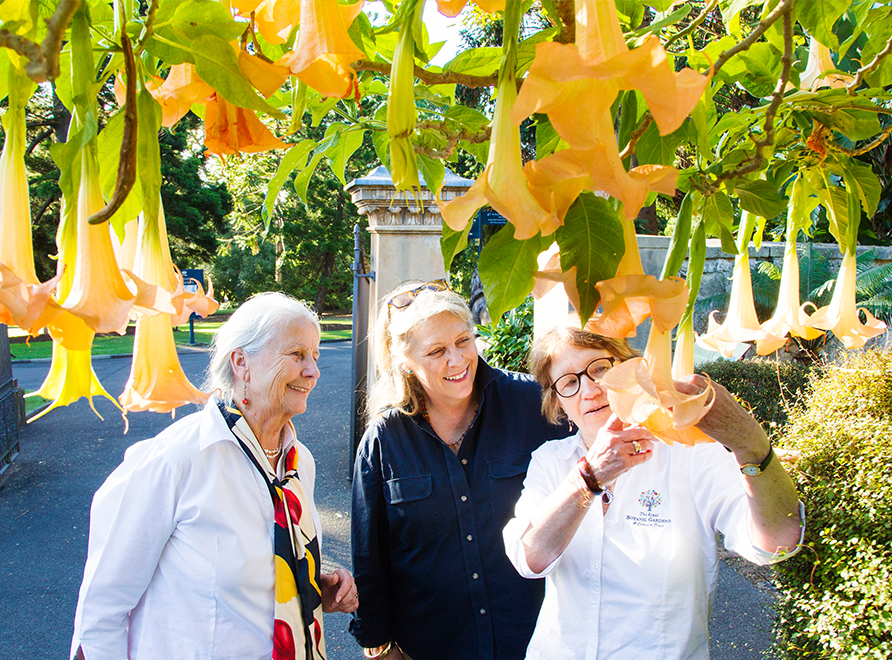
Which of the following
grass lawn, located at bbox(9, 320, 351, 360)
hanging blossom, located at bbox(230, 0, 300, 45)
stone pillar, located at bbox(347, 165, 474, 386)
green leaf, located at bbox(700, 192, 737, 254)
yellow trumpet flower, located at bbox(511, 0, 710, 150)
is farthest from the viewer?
grass lawn, located at bbox(9, 320, 351, 360)

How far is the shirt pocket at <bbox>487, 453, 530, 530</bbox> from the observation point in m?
1.59

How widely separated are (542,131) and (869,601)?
170 centimetres

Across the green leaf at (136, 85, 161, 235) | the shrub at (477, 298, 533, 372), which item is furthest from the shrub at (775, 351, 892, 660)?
the shrub at (477, 298, 533, 372)

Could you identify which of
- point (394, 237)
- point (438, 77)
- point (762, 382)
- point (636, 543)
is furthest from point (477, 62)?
point (762, 382)

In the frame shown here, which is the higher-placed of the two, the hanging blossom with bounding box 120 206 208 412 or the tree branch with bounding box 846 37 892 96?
the tree branch with bounding box 846 37 892 96

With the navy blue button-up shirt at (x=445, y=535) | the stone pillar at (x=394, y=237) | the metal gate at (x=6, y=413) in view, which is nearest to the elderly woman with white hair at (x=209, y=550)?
the navy blue button-up shirt at (x=445, y=535)

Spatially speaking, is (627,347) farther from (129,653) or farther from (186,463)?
(129,653)

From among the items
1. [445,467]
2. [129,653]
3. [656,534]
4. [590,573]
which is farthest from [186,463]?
[656,534]

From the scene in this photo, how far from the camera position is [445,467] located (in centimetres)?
165

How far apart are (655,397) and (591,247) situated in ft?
0.37

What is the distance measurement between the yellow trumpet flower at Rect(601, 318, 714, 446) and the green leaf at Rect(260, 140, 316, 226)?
425 mm

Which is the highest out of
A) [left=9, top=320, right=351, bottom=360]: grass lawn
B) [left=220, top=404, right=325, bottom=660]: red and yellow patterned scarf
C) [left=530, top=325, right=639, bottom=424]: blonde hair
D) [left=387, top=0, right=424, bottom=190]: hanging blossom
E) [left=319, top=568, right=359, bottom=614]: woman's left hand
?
[left=387, top=0, right=424, bottom=190]: hanging blossom

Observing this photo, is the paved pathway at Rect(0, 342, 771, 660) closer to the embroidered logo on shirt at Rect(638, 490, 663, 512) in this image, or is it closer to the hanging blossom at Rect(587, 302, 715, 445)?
the embroidered logo on shirt at Rect(638, 490, 663, 512)

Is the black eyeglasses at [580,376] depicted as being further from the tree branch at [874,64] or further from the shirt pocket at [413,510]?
the tree branch at [874,64]
